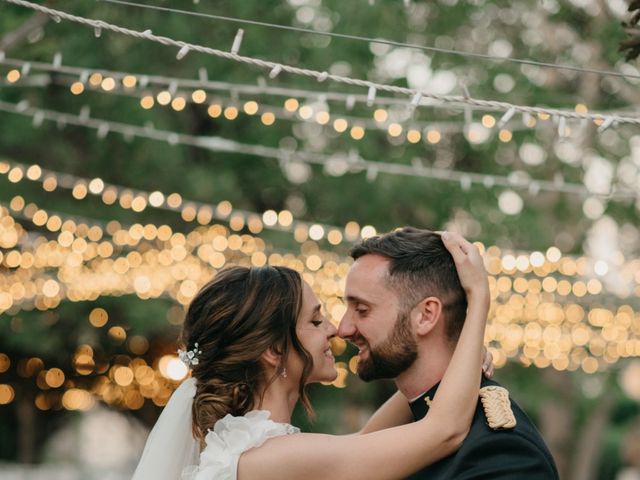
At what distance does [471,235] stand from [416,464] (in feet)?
33.5

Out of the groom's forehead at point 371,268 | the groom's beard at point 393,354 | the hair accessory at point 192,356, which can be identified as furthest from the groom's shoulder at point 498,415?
the hair accessory at point 192,356

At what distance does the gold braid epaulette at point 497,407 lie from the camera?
11.1ft

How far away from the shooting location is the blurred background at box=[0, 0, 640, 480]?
1134cm

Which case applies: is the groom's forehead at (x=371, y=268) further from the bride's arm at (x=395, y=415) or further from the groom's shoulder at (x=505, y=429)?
the bride's arm at (x=395, y=415)

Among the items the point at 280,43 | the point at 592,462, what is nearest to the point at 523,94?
the point at 280,43

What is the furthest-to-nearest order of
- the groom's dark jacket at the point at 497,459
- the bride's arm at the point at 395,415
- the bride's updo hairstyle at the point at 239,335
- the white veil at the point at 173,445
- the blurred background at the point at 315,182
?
the blurred background at the point at 315,182 → the bride's arm at the point at 395,415 → the white veil at the point at 173,445 → the bride's updo hairstyle at the point at 239,335 → the groom's dark jacket at the point at 497,459

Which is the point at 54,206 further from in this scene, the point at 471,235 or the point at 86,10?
the point at 471,235

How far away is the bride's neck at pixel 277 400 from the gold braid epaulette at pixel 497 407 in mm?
659

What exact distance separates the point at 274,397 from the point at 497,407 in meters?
0.75

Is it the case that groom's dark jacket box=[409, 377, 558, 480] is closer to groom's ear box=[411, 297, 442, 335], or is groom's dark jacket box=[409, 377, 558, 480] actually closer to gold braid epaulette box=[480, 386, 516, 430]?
gold braid epaulette box=[480, 386, 516, 430]

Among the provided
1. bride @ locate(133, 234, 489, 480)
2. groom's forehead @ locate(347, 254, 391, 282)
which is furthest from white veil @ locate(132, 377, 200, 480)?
groom's forehead @ locate(347, 254, 391, 282)

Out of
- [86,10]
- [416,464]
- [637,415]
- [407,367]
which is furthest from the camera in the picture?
[637,415]

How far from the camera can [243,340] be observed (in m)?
3.71

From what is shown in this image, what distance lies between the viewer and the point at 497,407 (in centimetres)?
344
